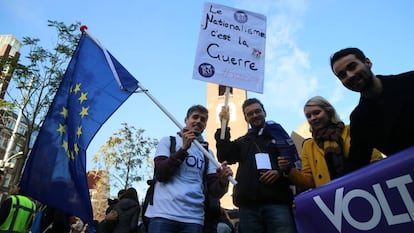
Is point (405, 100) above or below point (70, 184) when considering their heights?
above

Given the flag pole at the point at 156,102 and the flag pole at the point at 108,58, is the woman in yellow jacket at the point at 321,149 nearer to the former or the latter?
the flag pole at the point at 156,102

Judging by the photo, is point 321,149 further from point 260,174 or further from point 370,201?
point 370,201

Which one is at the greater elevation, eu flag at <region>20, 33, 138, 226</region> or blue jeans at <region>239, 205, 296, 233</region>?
eu flag at <region>20, 33, 138, 226</region>

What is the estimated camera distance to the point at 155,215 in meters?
2.59

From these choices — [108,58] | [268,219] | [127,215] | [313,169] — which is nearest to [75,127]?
[108,58]

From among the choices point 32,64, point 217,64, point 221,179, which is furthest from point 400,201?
point 32,64

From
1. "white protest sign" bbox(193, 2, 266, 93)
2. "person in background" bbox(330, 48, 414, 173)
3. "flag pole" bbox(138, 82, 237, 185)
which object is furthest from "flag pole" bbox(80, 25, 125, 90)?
"person in background" bbox(330, 48, 414, 173)

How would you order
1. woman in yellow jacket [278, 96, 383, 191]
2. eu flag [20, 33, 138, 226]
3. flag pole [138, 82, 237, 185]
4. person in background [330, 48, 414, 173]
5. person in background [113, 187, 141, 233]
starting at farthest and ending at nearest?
person in background [113, 187, 141, 233] < eu flag [20, 33, 138, 226] < flag pole [138, 82, 237, 185] < woman in yellow jacket [278, 96, 383, 191] < person in background [330, 48, 414, 173]

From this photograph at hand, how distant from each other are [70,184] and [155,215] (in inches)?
37.2

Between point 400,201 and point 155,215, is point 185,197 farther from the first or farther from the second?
point 400,201

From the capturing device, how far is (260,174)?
2785 mm

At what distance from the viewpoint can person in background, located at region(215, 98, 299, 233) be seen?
105 inches

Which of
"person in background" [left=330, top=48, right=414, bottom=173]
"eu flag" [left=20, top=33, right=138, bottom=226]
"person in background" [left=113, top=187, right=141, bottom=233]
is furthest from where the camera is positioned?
"person in background" [left=113, top=187, right=141, bottom=233]

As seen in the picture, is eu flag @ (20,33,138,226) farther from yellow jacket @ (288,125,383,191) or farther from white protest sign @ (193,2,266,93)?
yellow jacket @ (288,125,383,191)
